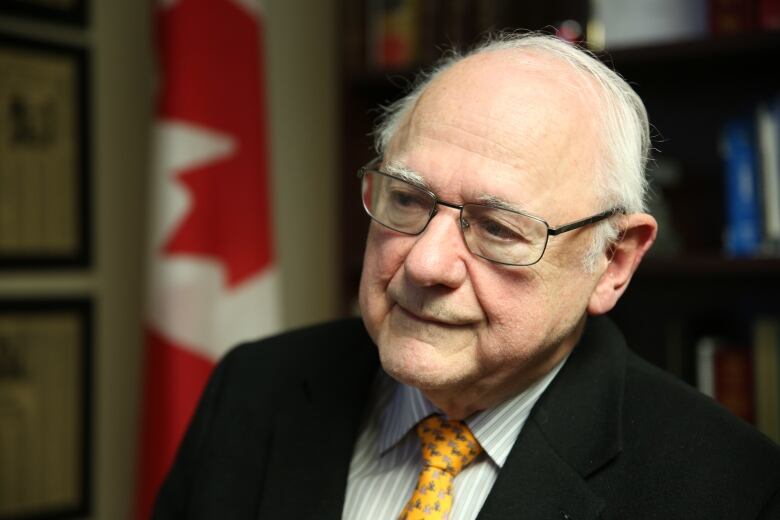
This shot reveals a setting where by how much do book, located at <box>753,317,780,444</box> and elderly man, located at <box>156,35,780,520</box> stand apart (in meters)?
0.93

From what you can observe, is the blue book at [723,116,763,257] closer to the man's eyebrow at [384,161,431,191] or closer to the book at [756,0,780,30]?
the book at [756,0,780,30]

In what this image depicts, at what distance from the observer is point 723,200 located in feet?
7.63

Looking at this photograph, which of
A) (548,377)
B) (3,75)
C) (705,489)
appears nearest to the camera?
(705,489)

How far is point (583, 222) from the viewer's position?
3.84ft

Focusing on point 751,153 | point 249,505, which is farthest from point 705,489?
point 751,153

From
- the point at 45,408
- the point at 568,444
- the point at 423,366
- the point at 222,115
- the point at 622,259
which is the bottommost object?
the point at 45,408

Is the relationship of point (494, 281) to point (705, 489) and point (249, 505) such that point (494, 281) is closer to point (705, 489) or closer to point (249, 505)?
point (705, 489)

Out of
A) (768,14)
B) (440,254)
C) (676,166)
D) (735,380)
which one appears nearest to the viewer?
→ (440,254)

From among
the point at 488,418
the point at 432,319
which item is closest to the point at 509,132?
the point at 432,319

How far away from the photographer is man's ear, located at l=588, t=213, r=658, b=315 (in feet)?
4.10

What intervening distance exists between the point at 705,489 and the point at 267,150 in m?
1.64

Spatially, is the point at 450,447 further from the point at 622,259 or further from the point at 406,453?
the point at 622,259

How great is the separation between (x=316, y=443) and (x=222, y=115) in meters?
1.23

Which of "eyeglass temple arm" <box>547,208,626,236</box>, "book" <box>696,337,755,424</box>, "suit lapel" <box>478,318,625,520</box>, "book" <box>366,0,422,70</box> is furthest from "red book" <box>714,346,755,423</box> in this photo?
"book" <box>366,0,422,70</box>
